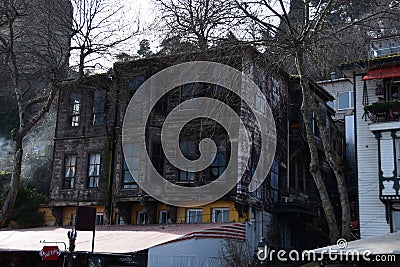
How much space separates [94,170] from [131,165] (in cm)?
227

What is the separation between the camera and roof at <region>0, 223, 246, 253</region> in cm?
1657

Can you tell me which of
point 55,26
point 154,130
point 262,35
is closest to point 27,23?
point 55,26

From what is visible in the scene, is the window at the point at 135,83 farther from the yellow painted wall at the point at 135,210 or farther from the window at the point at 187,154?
the yellow painted wall at the point at 135,210

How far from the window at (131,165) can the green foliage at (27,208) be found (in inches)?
220

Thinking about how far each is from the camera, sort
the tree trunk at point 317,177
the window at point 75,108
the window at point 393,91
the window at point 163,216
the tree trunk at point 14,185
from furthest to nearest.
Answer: the window at point 75,108 → the window at point 163,216 → the window at point 393,91 → the tree trunk at point 14,185 → the tree trunk at point 317,177

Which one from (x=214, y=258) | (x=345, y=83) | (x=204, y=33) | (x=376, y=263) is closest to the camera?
(x=376, y=263)

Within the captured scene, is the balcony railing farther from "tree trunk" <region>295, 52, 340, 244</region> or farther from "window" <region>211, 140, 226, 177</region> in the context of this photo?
"window" <region>211, 140, 226, 177</region>

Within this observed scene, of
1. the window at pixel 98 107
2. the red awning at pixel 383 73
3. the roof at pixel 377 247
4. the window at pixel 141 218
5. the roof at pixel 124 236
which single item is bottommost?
the roof at pixel 124 236

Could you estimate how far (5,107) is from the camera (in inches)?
1620

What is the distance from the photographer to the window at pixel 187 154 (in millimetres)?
22808

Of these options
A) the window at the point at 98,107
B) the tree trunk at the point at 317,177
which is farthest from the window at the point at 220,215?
the window at the point at 98,107

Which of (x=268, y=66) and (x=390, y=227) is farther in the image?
(x=390, y=227)

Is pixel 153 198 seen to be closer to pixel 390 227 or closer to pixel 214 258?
pixel 214 258

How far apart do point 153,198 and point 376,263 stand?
1150cm
